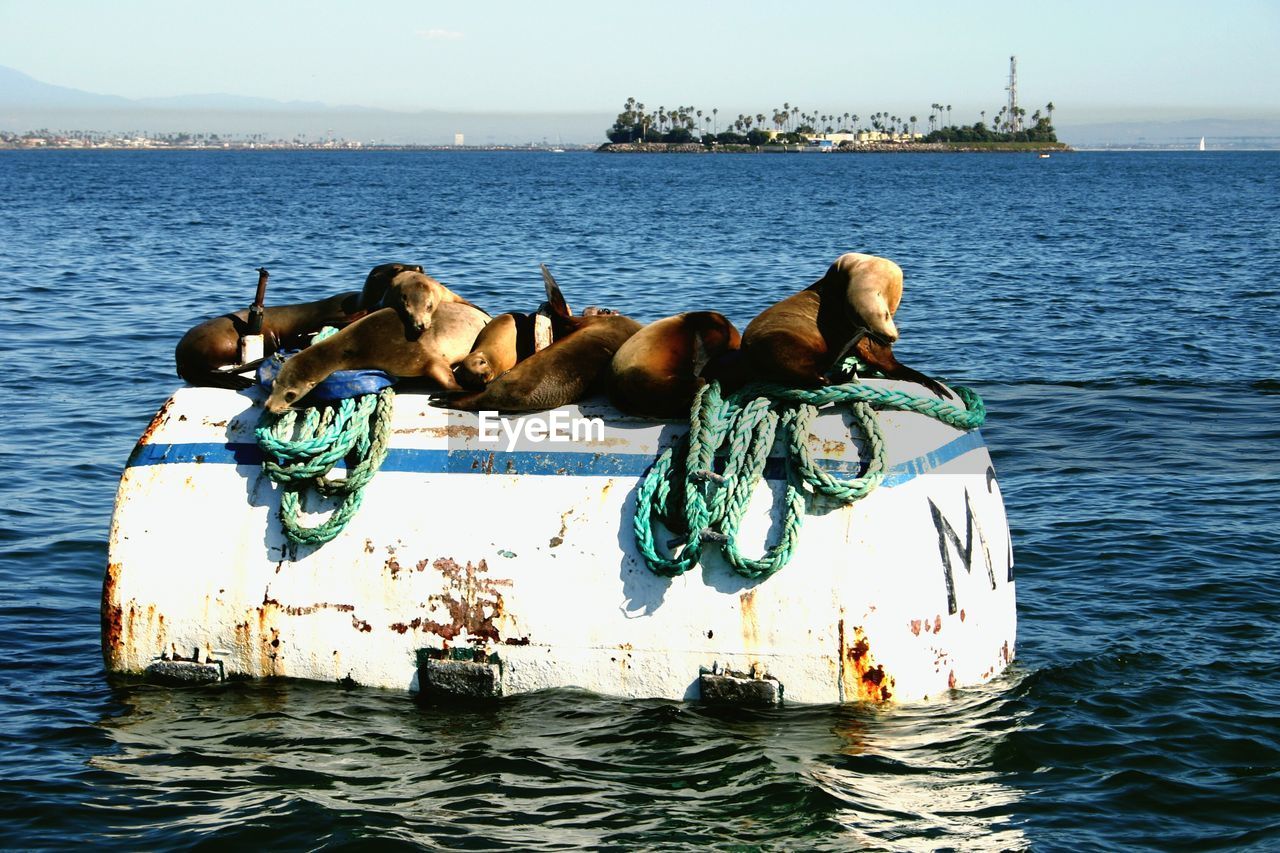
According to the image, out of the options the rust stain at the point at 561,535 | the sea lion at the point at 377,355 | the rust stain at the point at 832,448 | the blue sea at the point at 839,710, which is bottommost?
the blue sea at the point at 839,710

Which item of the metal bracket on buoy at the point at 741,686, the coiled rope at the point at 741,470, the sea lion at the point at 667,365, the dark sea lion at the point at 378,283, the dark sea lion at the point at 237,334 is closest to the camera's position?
the coiled rope at the point at 741,470

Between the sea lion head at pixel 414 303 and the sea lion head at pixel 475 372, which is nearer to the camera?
the sea lion head at pixel 475 372

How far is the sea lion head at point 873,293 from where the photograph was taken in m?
5.61

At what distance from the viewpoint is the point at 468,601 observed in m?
5.71

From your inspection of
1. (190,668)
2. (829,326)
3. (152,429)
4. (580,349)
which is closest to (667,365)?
(580,349)

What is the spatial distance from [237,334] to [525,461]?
77.0 inches

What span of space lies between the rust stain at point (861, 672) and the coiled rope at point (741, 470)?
44 centimetres

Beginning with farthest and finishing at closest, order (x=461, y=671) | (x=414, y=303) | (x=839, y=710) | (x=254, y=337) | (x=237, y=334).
Result: (x=237, y=334) < (x=254, y=337) < (x=414, y=303) < (x=461, y=671) < (x=839, y=710)

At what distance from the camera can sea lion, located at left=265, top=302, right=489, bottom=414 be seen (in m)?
6.13

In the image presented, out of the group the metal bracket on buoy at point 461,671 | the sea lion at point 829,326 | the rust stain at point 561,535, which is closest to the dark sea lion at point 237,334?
the metal bracket on buoy at point 461,671

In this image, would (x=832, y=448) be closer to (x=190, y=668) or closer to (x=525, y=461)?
(x=525, y=461)

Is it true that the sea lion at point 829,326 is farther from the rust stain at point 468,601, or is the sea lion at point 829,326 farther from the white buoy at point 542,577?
the rust stain at point 468,601

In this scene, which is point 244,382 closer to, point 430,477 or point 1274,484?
point 430,477

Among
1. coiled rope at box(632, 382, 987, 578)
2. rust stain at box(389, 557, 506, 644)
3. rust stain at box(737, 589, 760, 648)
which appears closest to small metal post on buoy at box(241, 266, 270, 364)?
rust stain at box(389, 557, 506, 644)
